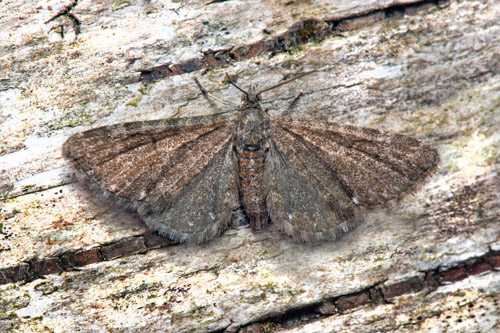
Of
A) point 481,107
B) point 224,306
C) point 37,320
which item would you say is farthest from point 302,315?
point 481,107

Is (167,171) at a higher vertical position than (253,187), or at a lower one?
higher

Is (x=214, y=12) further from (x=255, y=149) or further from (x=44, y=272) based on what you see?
(x=44, y=272)

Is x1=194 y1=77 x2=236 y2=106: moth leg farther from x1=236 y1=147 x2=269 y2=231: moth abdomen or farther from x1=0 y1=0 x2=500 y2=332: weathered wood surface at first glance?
x1=236 y1=147 x2=269 y2=231: moth abdomen

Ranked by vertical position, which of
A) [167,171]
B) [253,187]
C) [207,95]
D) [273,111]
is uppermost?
[207,95]

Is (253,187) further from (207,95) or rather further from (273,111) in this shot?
(207,95)

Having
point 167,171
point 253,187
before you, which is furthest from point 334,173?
point 167,171

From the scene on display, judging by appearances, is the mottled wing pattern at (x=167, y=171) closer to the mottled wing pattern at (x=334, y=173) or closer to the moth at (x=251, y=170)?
the moth at (x=251, y=170)

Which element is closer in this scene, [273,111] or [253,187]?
[253,187]
